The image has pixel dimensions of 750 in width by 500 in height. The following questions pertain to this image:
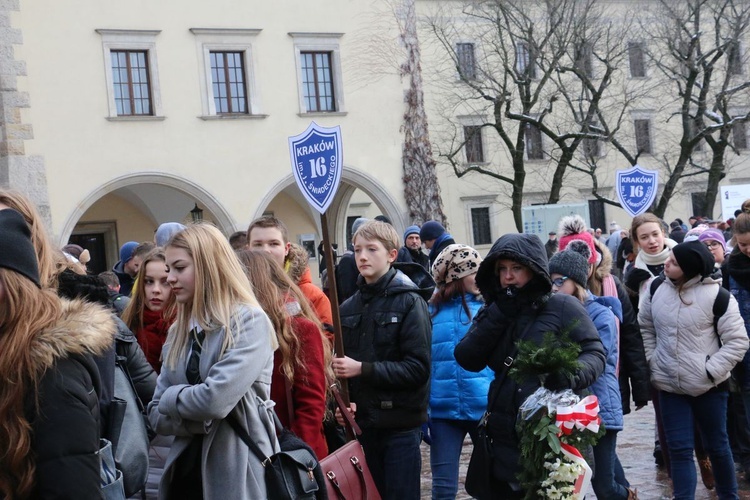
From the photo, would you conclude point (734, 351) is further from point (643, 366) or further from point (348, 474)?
point (348, 474)

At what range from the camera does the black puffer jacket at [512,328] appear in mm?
4996

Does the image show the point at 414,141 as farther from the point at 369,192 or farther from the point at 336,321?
the point at 336,321

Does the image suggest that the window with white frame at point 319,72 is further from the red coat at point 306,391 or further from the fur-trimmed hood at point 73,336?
the fur-trimmed hood at point 73,336

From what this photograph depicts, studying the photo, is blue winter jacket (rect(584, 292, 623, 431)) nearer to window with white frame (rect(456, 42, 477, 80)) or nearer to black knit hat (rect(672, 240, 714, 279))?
black knit hat (rect(672, 240, 714, 279))

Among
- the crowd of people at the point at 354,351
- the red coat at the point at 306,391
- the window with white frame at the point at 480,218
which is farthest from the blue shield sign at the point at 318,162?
the window with white frame at the point at 480,218

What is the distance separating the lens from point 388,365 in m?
5.75

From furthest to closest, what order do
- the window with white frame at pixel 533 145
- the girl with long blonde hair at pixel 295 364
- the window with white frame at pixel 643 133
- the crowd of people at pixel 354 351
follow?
the window with white frame at pixel 643 133
the window with white frame at pixel 533 145
the girl with long blonde hair at pixel 295 364
the crowd of people at pixel 354 351

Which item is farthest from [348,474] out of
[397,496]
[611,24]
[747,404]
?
[611,24]

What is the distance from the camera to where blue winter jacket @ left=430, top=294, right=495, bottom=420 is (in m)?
6.39

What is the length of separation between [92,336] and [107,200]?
28.0 metres

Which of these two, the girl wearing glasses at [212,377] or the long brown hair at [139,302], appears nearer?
the girl wearing glasses at [212,377]

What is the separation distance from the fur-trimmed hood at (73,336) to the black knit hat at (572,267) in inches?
150

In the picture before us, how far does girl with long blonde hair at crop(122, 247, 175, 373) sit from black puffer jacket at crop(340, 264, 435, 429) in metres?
1.03

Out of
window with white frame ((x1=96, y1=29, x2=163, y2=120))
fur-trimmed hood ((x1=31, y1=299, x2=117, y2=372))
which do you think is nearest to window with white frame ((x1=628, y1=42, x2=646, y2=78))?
window with white frame ((x1=96, y1=29, x2=163, y2=120))
